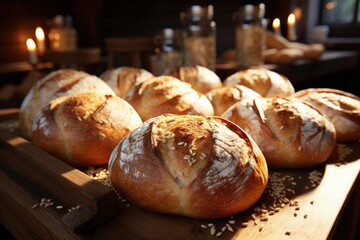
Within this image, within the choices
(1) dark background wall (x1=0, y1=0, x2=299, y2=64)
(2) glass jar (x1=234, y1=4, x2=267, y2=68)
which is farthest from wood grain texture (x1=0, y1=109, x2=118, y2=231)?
(1) dark background wall (x1=0, y1=0, x2=299, y2=64)

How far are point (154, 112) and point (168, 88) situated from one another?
5.4 inches

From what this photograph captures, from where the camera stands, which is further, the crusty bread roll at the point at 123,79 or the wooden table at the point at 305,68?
the wooden table at the point at 305,68

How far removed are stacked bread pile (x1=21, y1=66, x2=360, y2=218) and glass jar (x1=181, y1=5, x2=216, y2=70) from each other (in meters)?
0.59

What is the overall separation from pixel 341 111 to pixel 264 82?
458 mm

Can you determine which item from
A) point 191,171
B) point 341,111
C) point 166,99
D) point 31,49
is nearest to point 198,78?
point 166,99

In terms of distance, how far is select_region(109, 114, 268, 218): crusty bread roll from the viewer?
932mm

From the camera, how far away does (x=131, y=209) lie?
1.00 meters

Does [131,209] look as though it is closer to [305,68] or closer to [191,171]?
[191,171]

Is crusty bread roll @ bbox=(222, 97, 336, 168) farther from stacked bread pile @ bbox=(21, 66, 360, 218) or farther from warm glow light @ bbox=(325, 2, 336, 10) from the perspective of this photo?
warm glow light @ bbox=(325, 2, 336, 10)

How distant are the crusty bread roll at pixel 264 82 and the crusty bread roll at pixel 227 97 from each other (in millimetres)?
210

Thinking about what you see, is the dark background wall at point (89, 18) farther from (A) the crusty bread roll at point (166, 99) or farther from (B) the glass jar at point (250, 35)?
(A) the crusty bread roll at point (166, 99)

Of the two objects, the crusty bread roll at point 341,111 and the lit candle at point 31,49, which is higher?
the lit candle at point 31,49

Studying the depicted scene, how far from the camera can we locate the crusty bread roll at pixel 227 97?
1583 millimetres

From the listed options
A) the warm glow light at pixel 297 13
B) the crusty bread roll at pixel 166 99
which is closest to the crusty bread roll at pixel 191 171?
the crusty bread roll at pixel 166 99
